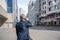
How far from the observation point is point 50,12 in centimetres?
5353

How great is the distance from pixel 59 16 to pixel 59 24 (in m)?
2.38

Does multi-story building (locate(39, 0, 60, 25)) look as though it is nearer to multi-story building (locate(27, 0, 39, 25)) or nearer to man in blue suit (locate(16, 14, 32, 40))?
multi-story building (locate(27, 0, 39, 25))

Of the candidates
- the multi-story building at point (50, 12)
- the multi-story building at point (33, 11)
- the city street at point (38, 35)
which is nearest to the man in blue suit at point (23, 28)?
the city street at point (38, 35)

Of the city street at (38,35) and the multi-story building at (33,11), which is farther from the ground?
the multi-story building at (33,11)

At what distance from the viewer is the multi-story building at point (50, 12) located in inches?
1980

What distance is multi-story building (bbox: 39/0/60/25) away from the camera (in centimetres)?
5028

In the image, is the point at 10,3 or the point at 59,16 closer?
the point at 10,3

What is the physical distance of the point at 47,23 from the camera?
190 ft

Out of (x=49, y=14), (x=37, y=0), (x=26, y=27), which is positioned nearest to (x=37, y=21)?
(x=37, y=0)

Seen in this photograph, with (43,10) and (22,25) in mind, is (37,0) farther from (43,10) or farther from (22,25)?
(22,25)

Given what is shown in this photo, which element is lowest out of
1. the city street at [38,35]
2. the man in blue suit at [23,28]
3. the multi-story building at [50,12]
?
the city street at [38,35]

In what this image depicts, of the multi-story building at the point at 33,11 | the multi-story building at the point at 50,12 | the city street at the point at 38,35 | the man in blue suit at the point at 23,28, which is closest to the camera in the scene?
the man in blue suit at the point at 23,28

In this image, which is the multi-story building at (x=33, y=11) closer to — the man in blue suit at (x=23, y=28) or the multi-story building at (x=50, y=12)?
the multi-story building at (x=50, y=12)

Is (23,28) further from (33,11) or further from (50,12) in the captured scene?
(33,11)
